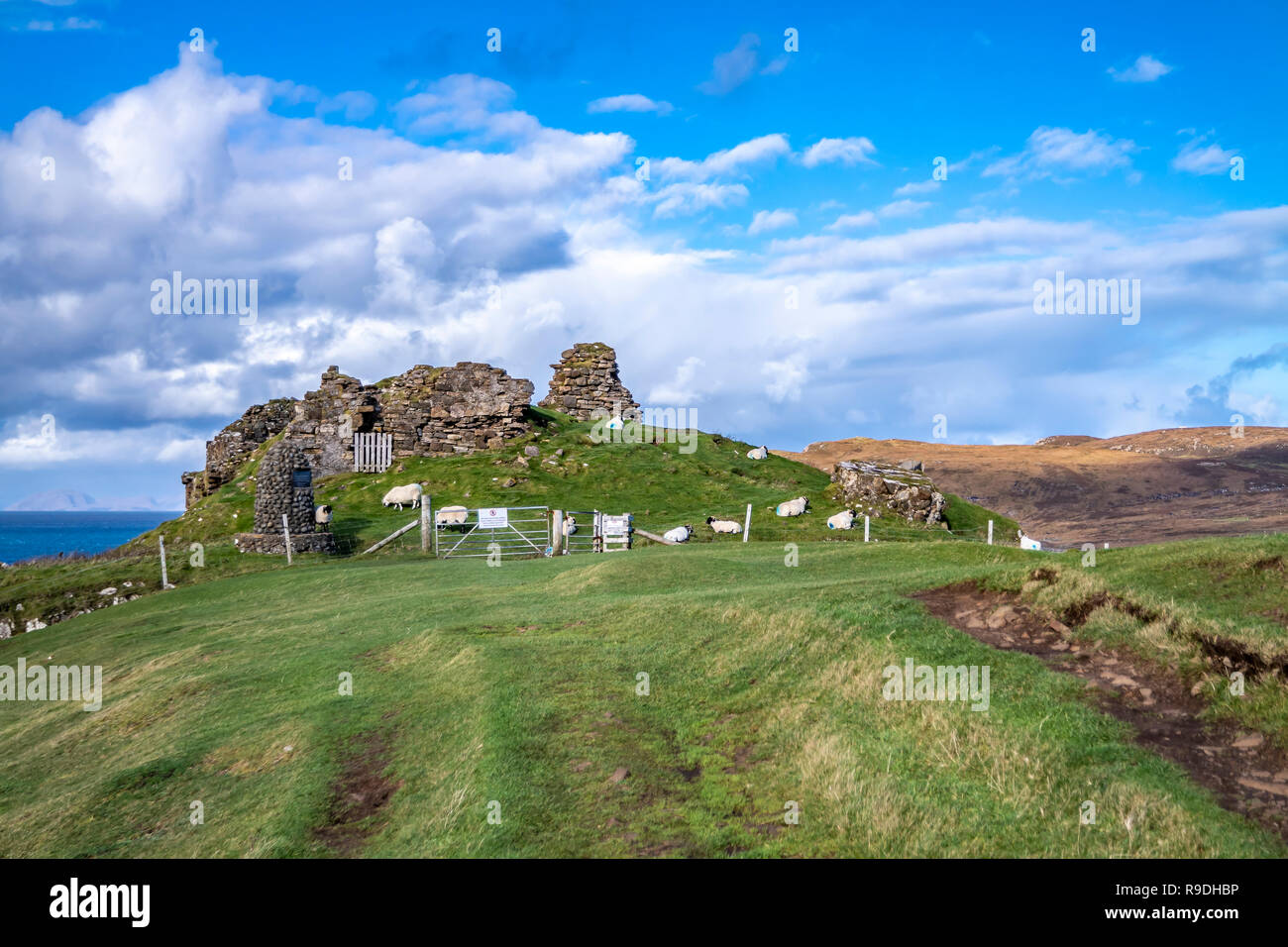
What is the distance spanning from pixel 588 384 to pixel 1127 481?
166 feet

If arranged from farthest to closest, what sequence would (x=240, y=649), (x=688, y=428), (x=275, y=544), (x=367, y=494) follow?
(x=688, y=428)
(x=367, y=494)
(x=275, y=544)
(x=240, y=649)

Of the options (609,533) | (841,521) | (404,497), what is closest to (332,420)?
(404,497)

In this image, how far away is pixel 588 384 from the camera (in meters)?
64.3

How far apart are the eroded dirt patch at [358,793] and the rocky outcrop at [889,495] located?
106ft

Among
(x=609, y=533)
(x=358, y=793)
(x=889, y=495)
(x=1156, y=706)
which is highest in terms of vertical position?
(x=889, y=495)

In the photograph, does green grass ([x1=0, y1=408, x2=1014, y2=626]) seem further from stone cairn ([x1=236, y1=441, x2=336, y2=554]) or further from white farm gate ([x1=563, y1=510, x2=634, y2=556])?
white farm gate ([x1=563, y1=510, x2=634, y2=556])

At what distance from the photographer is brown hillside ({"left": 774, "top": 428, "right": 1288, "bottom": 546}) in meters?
57.9

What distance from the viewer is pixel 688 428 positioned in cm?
5769

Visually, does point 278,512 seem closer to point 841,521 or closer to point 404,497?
point 404,497

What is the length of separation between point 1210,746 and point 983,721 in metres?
2.13

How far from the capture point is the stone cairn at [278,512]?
1433 inches
